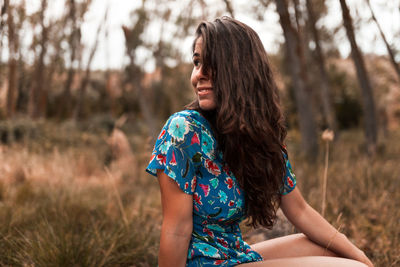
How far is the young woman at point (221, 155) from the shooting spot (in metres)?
1.34

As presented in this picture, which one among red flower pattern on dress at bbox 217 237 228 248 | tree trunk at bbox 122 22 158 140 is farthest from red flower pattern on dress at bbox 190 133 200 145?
tree trunk at bbox 122 22 158 140

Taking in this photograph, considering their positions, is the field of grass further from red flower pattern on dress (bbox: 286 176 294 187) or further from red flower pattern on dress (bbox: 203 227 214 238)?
red flower pattern on dress (bbox: 203 227 214 238)

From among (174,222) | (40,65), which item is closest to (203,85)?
(174,222)

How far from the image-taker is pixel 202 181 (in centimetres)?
140

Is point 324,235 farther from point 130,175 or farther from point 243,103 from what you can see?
point 130,175

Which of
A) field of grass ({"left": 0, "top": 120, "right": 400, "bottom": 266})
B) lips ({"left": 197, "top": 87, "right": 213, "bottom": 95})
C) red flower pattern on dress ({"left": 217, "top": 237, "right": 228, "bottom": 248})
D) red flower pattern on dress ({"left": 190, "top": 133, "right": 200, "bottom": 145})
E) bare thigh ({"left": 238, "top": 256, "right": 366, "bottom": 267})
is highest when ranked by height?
lips ({"left": 197, "top": 87, "right": 213, "bottom": 95})

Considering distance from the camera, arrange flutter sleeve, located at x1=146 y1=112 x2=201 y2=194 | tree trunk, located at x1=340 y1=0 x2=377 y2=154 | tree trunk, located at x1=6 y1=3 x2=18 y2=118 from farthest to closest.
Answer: tree trunk, located at x1=6 y1=3 x2=18 y2=118
tree trunk, located at x1=340 y1=0 x2=377 y2=154
flutter sleeve, located at x1=146 y1=112 x2=201 y2=194

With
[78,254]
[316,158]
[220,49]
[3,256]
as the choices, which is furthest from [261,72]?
[316,158]

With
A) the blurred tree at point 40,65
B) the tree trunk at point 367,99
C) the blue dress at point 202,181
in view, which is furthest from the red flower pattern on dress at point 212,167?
the blurred tree at point 40,65

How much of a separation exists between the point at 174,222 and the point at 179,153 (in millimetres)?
249

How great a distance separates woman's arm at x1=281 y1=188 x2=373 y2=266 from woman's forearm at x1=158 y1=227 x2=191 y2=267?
2.00 feet

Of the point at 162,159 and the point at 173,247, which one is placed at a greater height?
the point at 162,159

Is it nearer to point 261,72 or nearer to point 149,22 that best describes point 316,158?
point 261,72

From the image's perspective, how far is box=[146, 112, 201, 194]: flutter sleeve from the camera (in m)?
1.32
